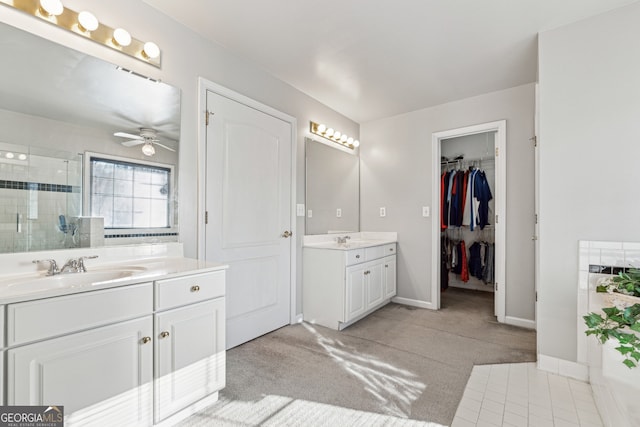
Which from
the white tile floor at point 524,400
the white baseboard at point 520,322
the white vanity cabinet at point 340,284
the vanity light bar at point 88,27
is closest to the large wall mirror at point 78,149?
the vanity light bar at point 88,27

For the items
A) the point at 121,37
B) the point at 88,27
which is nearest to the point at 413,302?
the point at 121,37

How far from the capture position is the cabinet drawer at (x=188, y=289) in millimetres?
1396

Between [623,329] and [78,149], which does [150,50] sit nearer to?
[78,149]

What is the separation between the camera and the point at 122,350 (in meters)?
1.25

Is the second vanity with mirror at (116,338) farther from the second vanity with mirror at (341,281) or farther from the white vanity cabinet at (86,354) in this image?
the second vanity with mirror at (341,281)

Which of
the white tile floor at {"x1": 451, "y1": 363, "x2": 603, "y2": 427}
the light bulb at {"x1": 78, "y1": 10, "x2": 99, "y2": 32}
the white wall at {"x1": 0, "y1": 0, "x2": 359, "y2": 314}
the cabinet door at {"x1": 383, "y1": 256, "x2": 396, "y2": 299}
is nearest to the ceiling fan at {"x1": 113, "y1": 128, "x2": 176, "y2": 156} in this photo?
the white wall at {"x1": 0, "y1": 0, "x2": 359, "y2": 314}

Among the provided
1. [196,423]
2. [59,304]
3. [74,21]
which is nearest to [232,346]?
[196,423]

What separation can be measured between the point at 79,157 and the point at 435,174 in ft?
10.6

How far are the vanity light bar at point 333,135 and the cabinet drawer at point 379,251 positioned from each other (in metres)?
1.35

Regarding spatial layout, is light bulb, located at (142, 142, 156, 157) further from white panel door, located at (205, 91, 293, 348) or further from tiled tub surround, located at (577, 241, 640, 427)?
tiled tub surround, located at (577, 241, 640, 427)

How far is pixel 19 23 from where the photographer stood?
1.42 meters

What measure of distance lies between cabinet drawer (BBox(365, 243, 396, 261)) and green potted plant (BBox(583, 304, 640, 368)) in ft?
5.92

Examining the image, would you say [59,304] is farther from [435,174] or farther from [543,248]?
[435,174]

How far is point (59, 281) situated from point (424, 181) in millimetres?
3298
